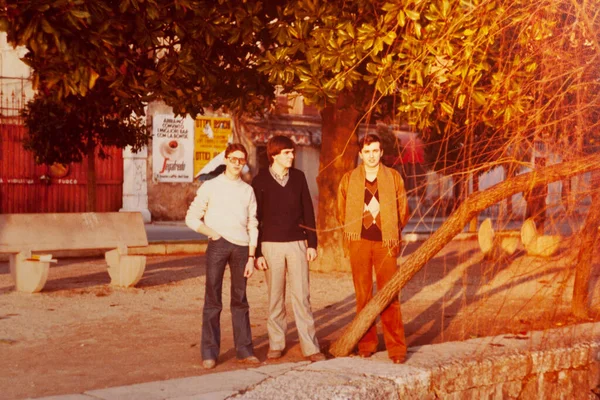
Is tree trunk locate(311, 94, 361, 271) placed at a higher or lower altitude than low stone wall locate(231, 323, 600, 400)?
higher

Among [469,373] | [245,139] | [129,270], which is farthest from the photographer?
[245,139]

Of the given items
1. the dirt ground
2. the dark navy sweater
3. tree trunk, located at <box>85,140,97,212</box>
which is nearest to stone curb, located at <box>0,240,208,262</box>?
tree trunk, located at <box>85,140,97,212</box>

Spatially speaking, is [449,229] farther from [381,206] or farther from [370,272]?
[370,272]

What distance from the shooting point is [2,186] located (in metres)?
28.8

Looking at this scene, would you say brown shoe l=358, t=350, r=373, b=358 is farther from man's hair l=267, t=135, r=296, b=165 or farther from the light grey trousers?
man's hair l=267, t=135, r=296, b=165

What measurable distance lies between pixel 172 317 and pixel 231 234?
287 cm

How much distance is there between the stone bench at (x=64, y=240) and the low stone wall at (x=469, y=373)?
5.83 meters

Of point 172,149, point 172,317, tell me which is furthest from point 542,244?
point 172,149

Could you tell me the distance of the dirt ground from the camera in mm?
7445

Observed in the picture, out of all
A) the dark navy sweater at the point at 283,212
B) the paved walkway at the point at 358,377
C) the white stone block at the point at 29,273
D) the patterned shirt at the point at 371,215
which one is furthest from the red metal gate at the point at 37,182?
the paved walkway at the point at 358,377

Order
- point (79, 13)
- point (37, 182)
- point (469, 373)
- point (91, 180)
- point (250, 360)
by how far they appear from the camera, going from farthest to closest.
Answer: point (37, 182)
point (91, 180)
point (79, 13)
point (250, 360)
point (469, 373)

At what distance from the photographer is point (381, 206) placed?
818cm

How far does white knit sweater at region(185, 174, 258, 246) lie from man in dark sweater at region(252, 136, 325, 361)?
20cm

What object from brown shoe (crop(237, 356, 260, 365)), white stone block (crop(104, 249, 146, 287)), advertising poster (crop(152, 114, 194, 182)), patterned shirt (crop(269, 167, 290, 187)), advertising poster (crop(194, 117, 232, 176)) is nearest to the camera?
brown shoe (crop(237, 356, 260, 365))
